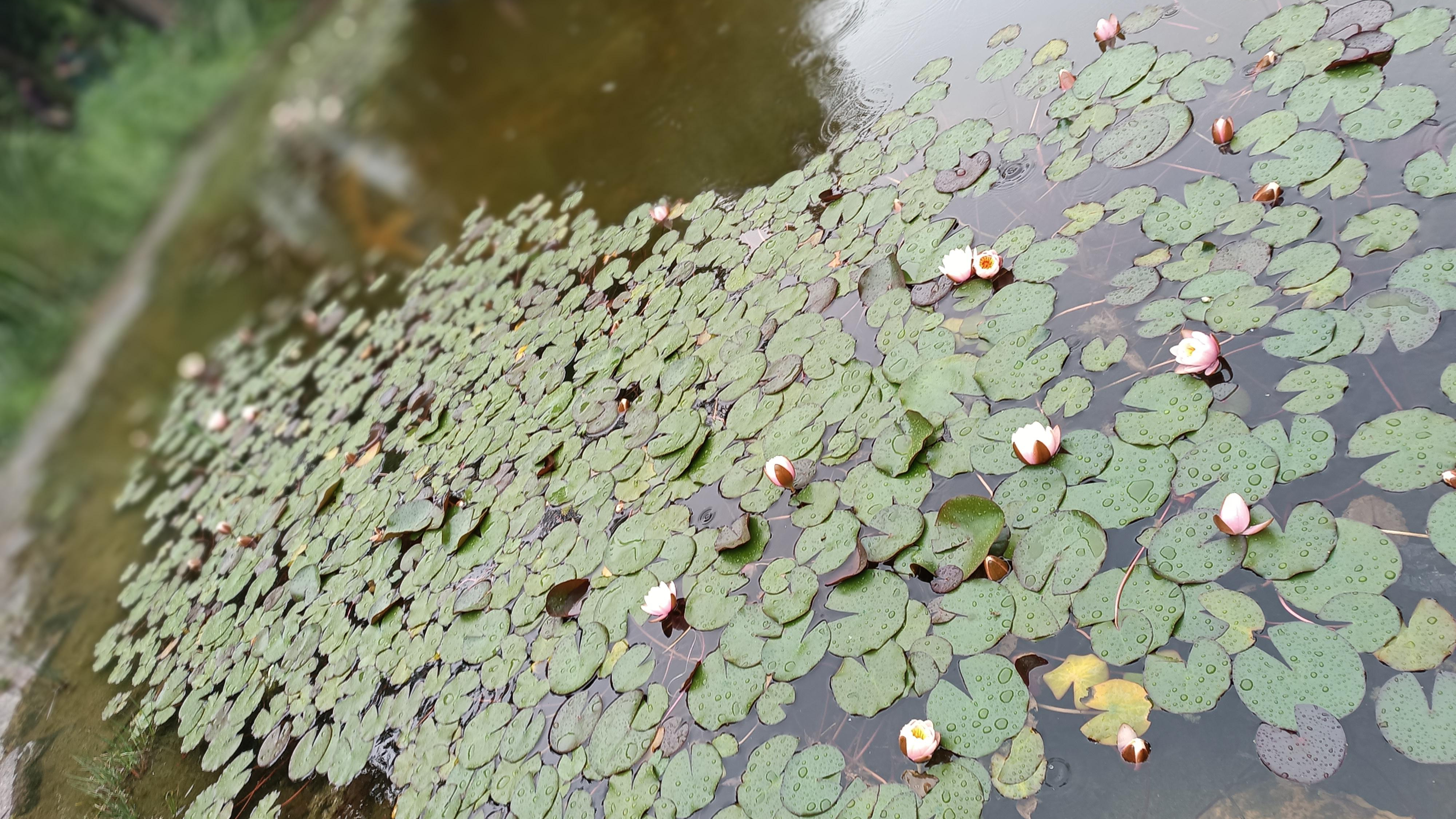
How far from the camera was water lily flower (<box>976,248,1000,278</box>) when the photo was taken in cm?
230

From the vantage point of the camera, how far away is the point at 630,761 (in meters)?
1.86

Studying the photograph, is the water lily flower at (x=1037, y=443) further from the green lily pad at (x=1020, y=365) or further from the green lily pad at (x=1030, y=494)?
the green lily pad at (x=1020, y=365)

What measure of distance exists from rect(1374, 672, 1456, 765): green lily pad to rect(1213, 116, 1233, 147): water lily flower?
5.28ft

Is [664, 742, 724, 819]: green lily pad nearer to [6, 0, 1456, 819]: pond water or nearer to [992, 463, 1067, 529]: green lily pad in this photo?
[6, 0, 1456, 819]: pond water

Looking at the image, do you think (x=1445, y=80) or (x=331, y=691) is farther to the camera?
(x=331, y=691)

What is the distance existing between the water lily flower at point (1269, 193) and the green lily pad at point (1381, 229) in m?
0.19

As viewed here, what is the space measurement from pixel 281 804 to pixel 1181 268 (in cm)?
307

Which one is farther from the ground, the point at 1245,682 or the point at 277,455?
the point at 277,455

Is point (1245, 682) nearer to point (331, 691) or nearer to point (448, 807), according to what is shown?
point (448, 807)

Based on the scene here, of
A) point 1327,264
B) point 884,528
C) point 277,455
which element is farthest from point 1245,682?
point 277,455

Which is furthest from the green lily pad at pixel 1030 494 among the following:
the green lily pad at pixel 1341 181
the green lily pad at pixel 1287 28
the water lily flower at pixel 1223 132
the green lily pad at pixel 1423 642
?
the green lily pad at pixel 1287 28

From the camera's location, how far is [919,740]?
5.02ft

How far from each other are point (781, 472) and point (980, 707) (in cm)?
78

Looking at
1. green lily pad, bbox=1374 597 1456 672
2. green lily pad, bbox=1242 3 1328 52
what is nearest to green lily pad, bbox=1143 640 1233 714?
green lily pad, bbox=1374 597 1456 672
